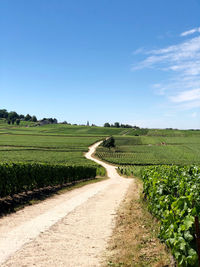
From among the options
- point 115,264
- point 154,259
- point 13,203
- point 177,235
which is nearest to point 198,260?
point 177,235

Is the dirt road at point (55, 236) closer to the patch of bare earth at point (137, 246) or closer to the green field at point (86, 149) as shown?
the patch of bare earth at point (137, 246)

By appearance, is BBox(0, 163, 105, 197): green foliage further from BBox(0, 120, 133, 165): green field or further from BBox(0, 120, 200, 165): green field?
BBox(0, 120, 200, 165): green field

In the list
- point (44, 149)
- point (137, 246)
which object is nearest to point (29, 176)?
point (137, 246)

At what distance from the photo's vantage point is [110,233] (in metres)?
10.2

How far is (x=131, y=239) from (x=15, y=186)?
43.5ft

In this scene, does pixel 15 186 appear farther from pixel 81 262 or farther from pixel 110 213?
pixel 81 262

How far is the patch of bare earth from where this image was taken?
6.66 meters

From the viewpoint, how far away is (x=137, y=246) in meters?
7.80

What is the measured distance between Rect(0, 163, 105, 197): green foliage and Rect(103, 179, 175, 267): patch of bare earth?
33.5ft

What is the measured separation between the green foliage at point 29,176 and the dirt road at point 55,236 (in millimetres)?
4100

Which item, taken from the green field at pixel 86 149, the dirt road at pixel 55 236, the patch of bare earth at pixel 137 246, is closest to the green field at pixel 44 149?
the green field at pixel 86 149

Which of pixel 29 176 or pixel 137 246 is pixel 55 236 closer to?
pixel 137 246

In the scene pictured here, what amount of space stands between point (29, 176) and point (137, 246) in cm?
1563

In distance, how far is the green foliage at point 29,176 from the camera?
17516 millimetres
